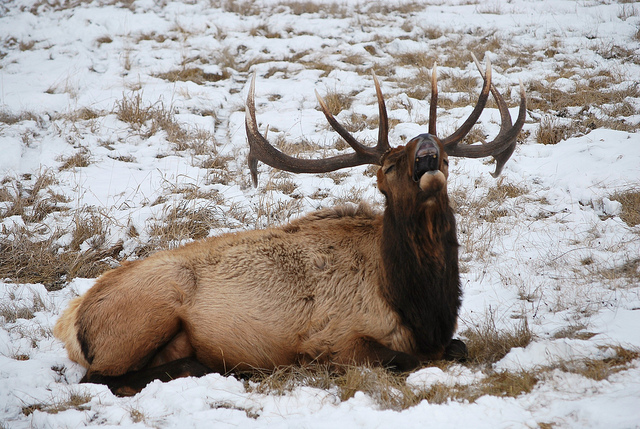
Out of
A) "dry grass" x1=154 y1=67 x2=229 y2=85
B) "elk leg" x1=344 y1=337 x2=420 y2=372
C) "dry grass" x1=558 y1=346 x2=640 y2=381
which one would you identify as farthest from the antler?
"dry grass" x1=154 y1=67 x2=229 y2=85

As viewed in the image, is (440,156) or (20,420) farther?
(440,156)

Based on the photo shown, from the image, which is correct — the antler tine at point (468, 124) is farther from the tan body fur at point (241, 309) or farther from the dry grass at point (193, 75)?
the dry grass at point (193, 75)

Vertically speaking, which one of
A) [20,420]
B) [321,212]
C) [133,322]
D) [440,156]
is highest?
[440,156]

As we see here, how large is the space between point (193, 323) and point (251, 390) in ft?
2.61

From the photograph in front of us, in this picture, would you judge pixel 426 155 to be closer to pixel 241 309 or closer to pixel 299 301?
pixel 299 301

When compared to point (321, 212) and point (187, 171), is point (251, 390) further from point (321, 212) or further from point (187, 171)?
point (187, 171)

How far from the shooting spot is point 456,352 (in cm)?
388

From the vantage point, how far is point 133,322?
3.93 meters

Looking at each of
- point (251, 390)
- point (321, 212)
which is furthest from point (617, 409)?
point (321, 212)

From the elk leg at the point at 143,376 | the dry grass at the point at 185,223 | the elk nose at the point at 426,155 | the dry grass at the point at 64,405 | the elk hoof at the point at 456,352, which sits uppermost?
the elk nose at the point at 426,155

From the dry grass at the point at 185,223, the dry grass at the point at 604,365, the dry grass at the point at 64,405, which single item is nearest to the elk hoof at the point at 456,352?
the dry grass at the point at 604,365

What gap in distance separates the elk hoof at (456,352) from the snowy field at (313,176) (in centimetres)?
14

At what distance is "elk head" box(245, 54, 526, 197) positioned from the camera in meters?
3.58

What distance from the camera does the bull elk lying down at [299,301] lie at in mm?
3818
